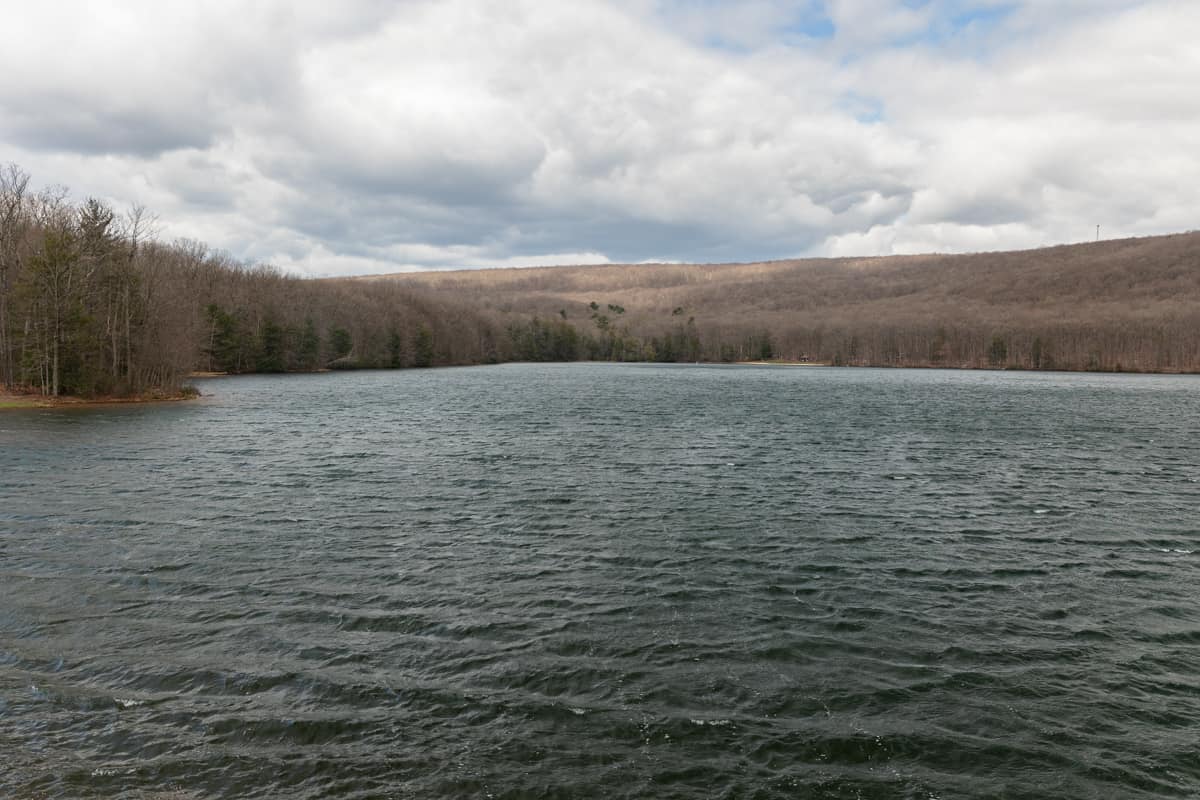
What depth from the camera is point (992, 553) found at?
19812 mm

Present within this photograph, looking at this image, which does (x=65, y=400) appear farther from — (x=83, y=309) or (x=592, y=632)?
(x=592, y=632)

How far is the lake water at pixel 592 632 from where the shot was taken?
371 inches

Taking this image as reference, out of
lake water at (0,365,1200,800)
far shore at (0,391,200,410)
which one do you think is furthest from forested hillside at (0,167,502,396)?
lake water at (0,365,1200,800)

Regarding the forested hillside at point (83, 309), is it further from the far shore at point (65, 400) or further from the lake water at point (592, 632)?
the lake water at point (592, 632)

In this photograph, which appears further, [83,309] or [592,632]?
[83,309]

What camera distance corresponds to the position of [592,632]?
13781 mm

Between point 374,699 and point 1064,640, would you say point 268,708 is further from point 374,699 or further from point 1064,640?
point 1064,640

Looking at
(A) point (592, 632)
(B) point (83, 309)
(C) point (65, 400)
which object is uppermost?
(B) point (83, 309)

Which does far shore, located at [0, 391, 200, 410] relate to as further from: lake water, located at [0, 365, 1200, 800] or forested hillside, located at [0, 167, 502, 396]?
lake water, located at [0, 365, 1200, 800]

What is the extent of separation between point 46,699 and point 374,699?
16.4 ft

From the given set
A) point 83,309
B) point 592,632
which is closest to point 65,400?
point 83,309

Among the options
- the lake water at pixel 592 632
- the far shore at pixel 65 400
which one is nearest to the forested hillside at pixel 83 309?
the far shore at pixel 65 400

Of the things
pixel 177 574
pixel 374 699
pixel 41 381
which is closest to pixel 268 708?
Result: pixel 374 699

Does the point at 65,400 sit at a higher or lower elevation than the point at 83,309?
lower
